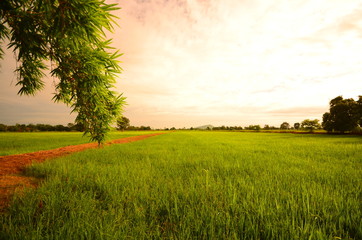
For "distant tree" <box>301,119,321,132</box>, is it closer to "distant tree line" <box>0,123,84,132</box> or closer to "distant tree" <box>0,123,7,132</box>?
"distant tree line" <box>0,123,84,132</box>

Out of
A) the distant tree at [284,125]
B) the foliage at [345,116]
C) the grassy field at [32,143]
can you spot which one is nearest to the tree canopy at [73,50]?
the grassy field at [32,143]

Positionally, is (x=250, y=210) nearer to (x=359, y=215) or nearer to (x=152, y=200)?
(x=359, y=215)

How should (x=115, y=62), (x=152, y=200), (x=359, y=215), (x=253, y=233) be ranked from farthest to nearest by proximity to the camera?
(x=115, y=62) < (x=152, y=200) < (x=359, y=215) < (x=253, y=233)

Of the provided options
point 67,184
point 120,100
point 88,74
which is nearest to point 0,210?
point 67,184

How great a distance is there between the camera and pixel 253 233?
1.79 meters

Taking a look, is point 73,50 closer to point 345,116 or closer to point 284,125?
point 345,116

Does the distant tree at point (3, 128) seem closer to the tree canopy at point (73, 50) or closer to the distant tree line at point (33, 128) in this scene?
the distant tree line at point (33, 128)

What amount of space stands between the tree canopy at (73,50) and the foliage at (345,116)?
52532 mm

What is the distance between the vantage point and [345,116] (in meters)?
37.7

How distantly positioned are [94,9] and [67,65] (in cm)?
161

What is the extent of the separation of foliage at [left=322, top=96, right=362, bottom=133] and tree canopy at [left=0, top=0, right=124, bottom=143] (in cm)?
5253

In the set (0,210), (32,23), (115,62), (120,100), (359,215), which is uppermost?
(32,23)

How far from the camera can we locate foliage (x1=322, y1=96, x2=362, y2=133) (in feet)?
115

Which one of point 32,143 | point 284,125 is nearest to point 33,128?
point 32,143
